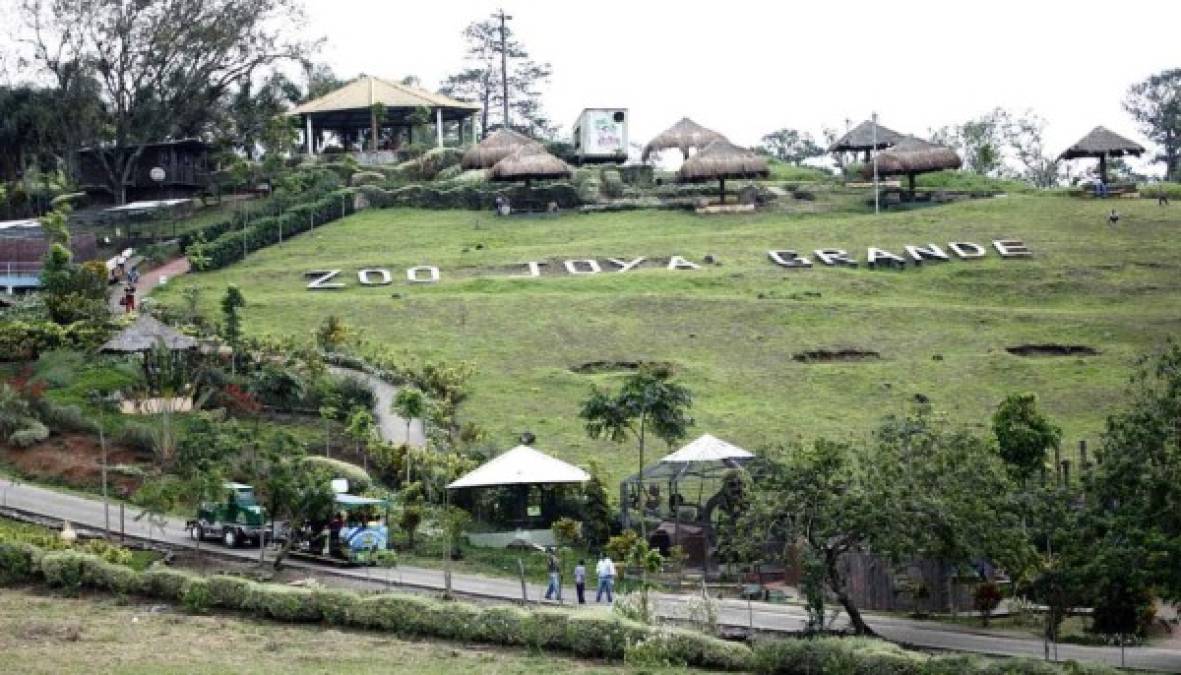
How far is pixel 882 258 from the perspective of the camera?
72.4m

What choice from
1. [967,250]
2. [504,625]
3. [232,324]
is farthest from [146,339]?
[967,250]

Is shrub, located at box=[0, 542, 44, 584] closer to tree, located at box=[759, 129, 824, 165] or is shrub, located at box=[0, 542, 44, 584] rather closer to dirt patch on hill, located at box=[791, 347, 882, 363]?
dirt patch on hill, located at box=[791, 347, 882, 363]

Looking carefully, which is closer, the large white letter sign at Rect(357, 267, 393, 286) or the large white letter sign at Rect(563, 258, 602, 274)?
the large white letter sign at Rect(357, 267, 393, 286)

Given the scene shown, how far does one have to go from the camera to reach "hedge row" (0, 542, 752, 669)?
30.3 meters

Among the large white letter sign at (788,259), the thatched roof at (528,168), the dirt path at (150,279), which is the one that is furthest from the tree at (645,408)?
the thatched roof at (528,168)

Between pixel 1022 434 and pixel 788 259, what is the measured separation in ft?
98.9

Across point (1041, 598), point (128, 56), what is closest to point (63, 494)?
point (1041, 598)

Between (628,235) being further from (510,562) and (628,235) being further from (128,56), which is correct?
(510,562)

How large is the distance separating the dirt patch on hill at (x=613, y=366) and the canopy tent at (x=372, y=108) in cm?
4533

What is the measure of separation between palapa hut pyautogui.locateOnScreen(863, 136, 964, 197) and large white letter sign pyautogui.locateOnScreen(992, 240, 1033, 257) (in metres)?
11.3

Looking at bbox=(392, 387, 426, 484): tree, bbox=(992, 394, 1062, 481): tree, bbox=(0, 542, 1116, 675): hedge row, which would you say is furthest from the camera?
bbox=(392, 387, 426, 484): tree

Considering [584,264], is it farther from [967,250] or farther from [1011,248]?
[1011,248]

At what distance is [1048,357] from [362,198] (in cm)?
4047

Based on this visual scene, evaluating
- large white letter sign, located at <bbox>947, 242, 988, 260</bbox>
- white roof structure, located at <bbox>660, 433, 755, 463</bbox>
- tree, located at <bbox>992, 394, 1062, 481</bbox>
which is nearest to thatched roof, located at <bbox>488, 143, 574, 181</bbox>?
large white letter sign, located at <bbox>947, 242, 988, 260</bbox>
